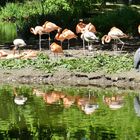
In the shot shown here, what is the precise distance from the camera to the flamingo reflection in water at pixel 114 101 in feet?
41.9

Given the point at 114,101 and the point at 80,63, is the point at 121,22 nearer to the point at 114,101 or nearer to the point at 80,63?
the point at 80,63

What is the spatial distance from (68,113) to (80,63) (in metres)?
5.32

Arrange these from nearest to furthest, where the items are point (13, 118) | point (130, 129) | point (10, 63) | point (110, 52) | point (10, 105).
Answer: point (130, 129) → point (13, 118) → point (10, 105) → point (10, 63) → point (110, 52)

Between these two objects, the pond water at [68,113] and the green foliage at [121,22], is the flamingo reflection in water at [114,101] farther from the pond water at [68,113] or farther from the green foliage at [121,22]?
the green foliage at [121,22]

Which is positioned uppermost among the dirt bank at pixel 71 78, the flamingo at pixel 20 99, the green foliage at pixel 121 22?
the flamingo at pixel 20 99

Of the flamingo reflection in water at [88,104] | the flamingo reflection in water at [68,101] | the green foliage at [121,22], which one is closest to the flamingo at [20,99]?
the flamingo reflection in water at [68,101]

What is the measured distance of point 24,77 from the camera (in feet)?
55.0

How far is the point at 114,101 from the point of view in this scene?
44.1 ft

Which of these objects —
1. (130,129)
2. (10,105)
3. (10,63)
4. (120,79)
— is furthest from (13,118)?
(10,63)

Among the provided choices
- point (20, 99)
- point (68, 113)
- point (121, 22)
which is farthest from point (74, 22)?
point (68, 113)

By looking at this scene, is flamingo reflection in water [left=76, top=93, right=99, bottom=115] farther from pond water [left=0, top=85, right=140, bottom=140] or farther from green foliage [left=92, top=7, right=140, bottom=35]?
green foliage [left=92, top=7, right=140, bottom=35]

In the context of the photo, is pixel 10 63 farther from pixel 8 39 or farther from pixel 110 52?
pixel 8 39

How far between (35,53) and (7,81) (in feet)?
7.37

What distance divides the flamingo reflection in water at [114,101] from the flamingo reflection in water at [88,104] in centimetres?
28
